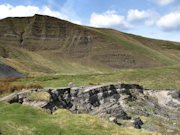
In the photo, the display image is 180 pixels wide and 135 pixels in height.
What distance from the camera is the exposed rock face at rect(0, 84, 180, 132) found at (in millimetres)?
18266

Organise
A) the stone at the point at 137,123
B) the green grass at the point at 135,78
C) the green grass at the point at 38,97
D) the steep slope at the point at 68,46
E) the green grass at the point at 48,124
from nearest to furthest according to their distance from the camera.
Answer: the green grass at the point at 48,124 < the stone at the point at 137,123 < the green grass at the point at 38,97 < the green grass at the point at 135,78 < the steep slope at the point at 68,46

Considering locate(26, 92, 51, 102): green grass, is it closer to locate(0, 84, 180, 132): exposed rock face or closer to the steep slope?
locate(0, 84, 180, 132): exposed rock face

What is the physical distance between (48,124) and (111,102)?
1300 cm

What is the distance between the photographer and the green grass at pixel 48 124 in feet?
34.5

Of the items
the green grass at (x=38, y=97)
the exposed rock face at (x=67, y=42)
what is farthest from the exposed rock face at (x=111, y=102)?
the exposed rock face at (x=67, y=42)

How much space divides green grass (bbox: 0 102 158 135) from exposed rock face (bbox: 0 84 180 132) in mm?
3974

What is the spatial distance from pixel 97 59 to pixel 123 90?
6472 cm

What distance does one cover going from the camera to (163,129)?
696 inches

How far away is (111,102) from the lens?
76.2 ft

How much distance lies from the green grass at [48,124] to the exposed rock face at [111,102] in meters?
3.97

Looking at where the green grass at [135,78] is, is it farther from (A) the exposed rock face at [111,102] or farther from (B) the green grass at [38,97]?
(B) the green grass at [38,97]

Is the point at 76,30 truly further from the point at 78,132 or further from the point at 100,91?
the point at 78,132

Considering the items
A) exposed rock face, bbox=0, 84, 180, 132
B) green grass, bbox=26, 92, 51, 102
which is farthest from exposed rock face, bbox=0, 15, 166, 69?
green grass, bbox=26, 92, 51, 102

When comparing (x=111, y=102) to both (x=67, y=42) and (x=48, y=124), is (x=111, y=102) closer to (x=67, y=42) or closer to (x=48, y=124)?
(x=48, y=124)
